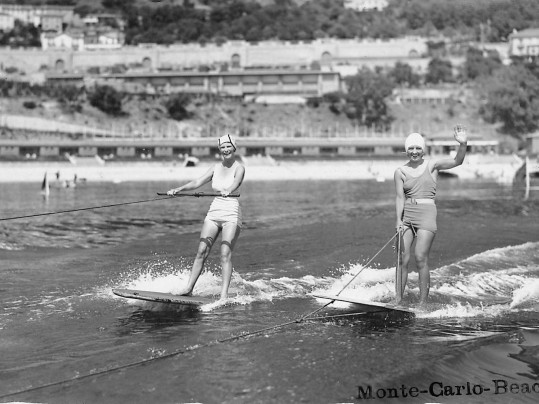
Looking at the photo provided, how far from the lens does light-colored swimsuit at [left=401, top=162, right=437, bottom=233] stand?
8.95m

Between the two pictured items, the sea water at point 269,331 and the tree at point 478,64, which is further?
the tree at point 478,64

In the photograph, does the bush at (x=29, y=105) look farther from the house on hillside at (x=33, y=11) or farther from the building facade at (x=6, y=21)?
the house on hillside at (x=33, y=11)

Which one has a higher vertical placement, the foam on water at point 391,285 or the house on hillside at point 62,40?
the house on hillside at point 62,40

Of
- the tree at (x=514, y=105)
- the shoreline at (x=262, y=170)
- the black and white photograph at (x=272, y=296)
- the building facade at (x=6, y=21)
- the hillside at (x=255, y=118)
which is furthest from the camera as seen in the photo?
the building facade at (x=6, y=21)

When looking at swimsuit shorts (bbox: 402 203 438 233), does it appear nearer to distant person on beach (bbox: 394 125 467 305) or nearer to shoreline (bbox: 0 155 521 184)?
distant person on beach (bbox: 394 125 467 305)

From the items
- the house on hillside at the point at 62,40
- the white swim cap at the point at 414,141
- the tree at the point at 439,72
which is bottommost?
the white swim cap at the point at 414,141

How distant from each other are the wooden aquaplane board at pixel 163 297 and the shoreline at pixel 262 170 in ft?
189

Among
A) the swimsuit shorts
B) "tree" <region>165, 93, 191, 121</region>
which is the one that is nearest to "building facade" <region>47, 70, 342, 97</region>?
"tree" <region>165, 93, 191, 121</region>

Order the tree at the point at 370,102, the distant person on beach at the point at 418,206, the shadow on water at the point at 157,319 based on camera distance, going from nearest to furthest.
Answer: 1. the shadow on water at the point at 157,319
2. the distant person on beach at the point at 418,206
3. the tree at the point at 370,102

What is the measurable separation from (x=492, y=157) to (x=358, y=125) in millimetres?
28616

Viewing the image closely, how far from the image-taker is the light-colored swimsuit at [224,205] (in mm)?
9477

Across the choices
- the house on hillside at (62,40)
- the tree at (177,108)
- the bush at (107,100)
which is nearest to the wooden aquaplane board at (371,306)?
the tree at (177,108)

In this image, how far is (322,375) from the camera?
6703 mm

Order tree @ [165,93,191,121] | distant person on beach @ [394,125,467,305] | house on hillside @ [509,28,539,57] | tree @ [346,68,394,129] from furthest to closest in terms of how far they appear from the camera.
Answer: house on hillside @ [509,28,539,57] < tree @ [165,93,191,121] < tree @ [346,68,394,129] < distant person on beach @ [394,125,467,305]
